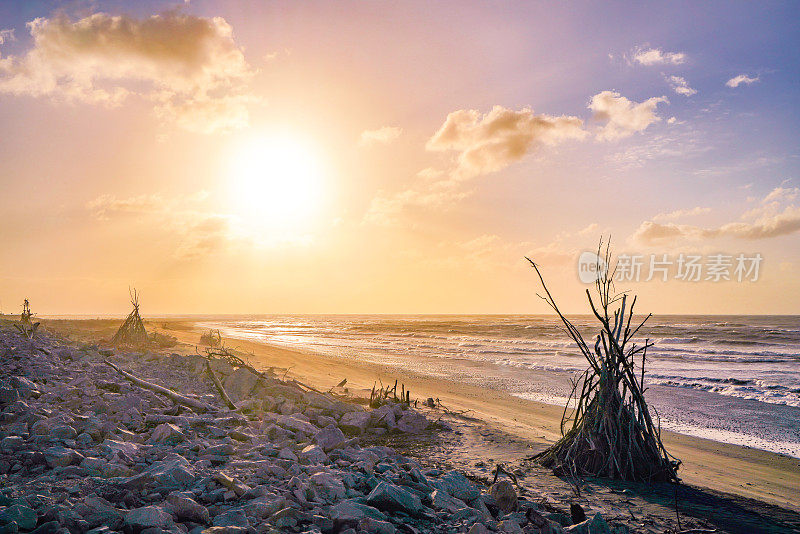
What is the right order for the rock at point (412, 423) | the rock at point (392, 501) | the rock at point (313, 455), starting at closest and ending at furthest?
the rock at point (392, 501), the rock at point (313, 455), the rock at point (412, 423)

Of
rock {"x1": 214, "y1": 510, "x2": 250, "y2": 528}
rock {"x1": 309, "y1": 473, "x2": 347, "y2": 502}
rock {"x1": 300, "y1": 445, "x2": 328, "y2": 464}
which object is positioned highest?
rock {"x1": 214, "y1": 510, "x2": 250, "y2": 528}

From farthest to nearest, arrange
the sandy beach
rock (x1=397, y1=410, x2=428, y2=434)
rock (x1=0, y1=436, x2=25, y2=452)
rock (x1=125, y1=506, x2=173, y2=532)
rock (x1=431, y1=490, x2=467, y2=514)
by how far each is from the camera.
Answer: rock (x1=397, y1=410, x2=428, y2=434) < the sandy beach < rock (x1=0, y1=436, x2=25, y2=452) < rock (x1=431, y1=490, x2=467, y2=514) < rock (x1=125, y1=506, x2=173, y2=532)

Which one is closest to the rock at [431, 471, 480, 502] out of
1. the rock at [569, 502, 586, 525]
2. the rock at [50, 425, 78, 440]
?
the rock at [569, 502, 586, 525]

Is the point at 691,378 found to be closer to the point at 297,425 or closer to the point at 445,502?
the point at 297,425

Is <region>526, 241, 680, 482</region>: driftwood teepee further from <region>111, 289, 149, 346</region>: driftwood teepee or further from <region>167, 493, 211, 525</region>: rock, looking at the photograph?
<region>111, 289, 149, 346</region>: driftwood teepee

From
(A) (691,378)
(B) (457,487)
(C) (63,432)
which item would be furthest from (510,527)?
(A) (691,378)

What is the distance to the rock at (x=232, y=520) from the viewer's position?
3.29 m

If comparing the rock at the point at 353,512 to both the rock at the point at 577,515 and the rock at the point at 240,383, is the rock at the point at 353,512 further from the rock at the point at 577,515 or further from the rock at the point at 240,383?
the rock at the point at 240,383

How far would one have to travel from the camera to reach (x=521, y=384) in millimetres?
16375

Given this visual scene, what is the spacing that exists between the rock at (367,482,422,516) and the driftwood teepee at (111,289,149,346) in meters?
17.5

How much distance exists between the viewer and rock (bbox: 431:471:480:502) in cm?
449

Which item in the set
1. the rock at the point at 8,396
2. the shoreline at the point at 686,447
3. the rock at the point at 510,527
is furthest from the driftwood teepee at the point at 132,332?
the rock at the point at 510,527

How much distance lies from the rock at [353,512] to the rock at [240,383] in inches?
225

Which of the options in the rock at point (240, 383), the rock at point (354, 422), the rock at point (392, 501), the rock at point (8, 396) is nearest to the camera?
the rock at point (392, 501)
